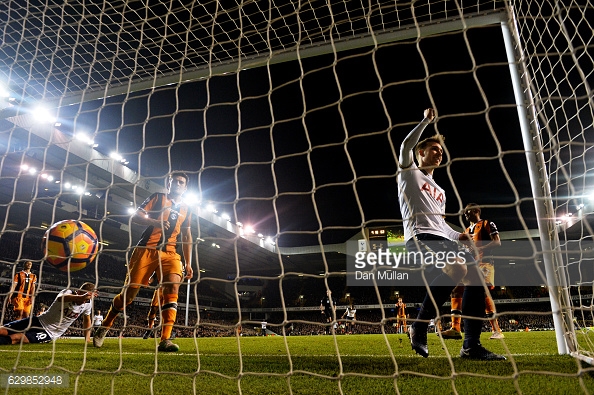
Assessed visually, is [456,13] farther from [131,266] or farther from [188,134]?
[188,134]

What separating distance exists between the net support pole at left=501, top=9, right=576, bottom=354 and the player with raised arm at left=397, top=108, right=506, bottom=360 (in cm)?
70

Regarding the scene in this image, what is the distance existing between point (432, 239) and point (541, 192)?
1373 mm

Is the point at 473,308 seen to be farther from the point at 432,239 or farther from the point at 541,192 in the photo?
the point at 541,192

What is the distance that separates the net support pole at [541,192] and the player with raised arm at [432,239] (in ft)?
2.30

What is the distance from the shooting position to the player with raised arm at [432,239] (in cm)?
272

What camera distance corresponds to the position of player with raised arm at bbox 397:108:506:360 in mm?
2719

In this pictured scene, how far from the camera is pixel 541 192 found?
11.2ft

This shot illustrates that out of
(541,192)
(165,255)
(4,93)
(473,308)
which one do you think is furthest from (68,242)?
(541,192)

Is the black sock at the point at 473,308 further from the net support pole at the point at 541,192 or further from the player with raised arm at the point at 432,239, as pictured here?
the net support pole at the point at 541,192

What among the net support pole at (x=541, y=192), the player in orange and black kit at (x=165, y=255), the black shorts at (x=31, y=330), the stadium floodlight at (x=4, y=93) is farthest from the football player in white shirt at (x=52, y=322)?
the net support pole at (x=541, y=192)

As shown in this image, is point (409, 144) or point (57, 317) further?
point (57, 317)

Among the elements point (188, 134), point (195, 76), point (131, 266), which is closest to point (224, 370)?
point (131, 266)

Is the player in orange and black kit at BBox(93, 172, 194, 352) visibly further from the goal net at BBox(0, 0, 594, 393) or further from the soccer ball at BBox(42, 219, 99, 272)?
the soccer ball at BBox(42, 219, 99, 272)

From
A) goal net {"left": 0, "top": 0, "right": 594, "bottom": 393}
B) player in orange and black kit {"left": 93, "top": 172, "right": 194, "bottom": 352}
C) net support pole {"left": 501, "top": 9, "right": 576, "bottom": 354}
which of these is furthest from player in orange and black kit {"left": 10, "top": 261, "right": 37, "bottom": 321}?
net support pole {"left": 501, "top": 9, "right": 576, "bottom": 354}
